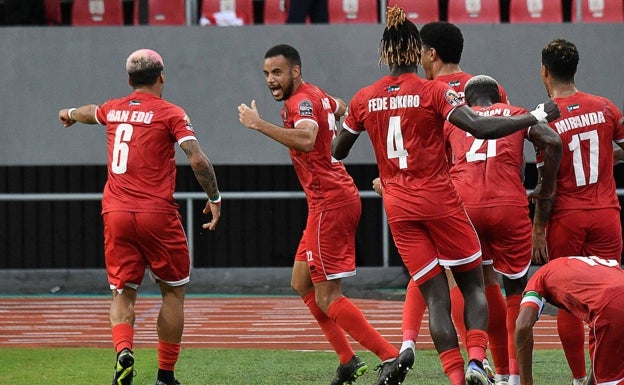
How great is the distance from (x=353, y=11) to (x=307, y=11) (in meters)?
0.71

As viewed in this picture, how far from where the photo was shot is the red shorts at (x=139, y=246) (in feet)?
28.7

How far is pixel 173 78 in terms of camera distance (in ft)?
58.5

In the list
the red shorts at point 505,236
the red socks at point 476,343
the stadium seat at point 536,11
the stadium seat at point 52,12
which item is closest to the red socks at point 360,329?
the red shorts at point 505,236

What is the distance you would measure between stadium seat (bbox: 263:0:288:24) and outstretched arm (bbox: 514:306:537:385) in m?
10.9

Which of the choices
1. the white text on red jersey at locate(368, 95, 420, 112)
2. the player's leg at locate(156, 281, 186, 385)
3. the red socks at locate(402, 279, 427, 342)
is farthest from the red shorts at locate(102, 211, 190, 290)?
the white text on red jersey at locate(368, 95, 420, 112)

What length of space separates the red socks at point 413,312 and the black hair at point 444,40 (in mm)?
1626

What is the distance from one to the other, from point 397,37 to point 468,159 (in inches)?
45.7

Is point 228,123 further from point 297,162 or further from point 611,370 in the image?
point 611,370

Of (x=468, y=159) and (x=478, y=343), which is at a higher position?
(x=468, y=159)

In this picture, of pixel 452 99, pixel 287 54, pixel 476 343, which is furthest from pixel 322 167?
pixel 476 343

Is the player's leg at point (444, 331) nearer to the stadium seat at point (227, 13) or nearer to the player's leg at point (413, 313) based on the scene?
the player's leg at point (413, 313)

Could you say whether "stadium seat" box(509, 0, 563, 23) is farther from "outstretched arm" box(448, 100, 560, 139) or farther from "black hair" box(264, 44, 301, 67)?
"outstretched arm" box(448, 100, 560, 139)

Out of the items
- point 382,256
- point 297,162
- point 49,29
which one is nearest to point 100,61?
point 49,29

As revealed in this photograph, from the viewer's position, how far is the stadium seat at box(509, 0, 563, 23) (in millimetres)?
17969
